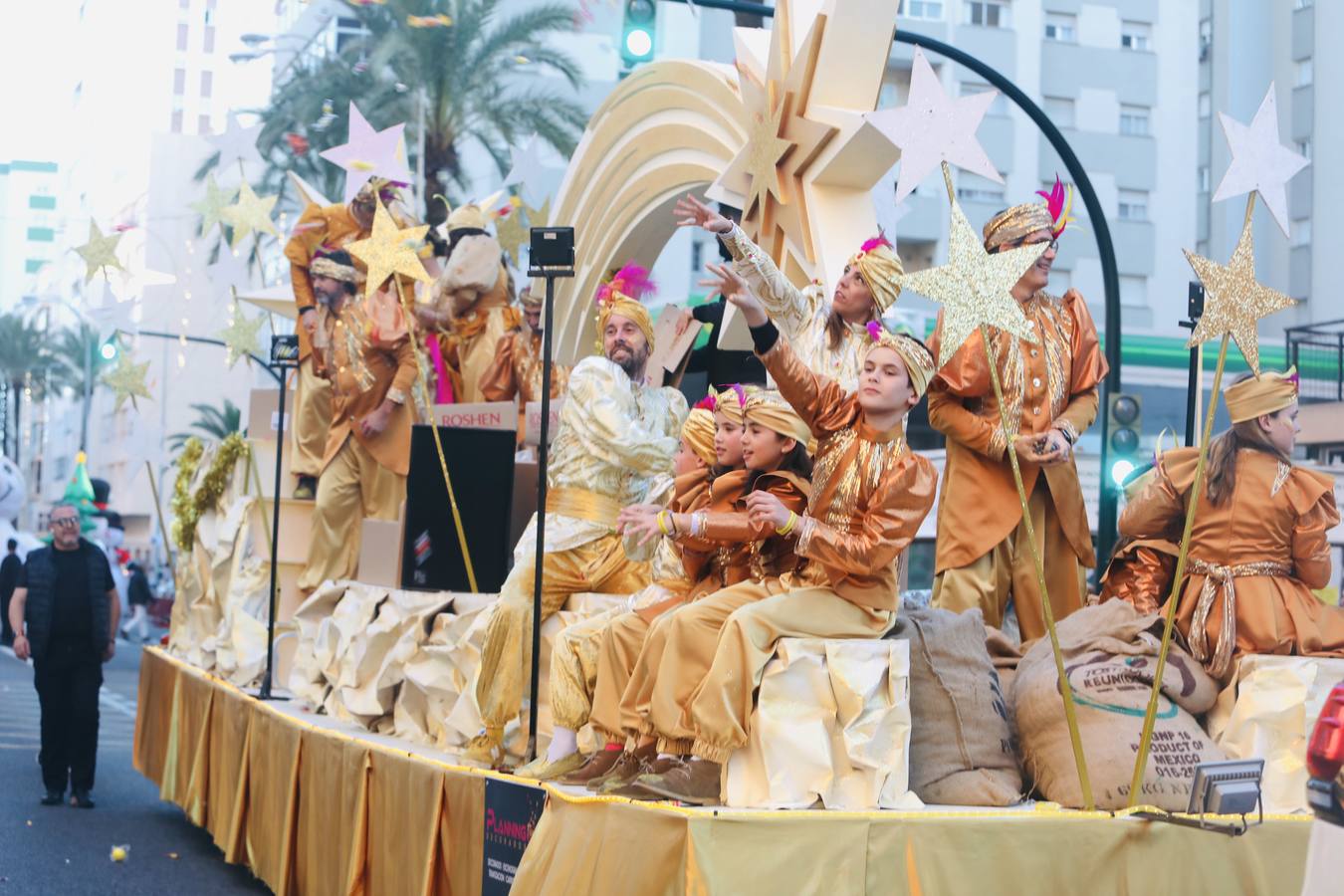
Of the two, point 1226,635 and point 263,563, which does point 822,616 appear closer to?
point 1226,635

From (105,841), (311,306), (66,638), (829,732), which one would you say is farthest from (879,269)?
(66,638)

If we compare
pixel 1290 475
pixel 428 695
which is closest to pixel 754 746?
pixel 1290 475

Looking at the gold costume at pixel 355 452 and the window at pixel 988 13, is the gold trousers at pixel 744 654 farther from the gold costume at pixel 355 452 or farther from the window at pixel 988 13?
the window at pixel 988 13

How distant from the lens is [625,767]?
18.7 ft

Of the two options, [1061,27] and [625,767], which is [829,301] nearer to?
[625,767]

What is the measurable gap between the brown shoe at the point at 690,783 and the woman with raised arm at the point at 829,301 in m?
1.48

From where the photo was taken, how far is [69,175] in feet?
219

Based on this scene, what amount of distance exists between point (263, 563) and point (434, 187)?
44.7 feet

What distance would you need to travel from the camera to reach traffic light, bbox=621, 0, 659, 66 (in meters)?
10.9

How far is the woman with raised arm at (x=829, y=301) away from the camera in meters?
6.11

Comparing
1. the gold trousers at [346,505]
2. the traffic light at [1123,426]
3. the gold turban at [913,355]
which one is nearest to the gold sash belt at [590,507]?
the gold turban at [913,355]

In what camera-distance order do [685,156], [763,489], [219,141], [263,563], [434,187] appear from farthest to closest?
[434,187] < [219,141] < [263,563] < [685,156] < [763,489]

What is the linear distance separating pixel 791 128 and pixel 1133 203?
2887cm

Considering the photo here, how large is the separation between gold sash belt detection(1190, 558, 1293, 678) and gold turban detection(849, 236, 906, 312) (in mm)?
1416
